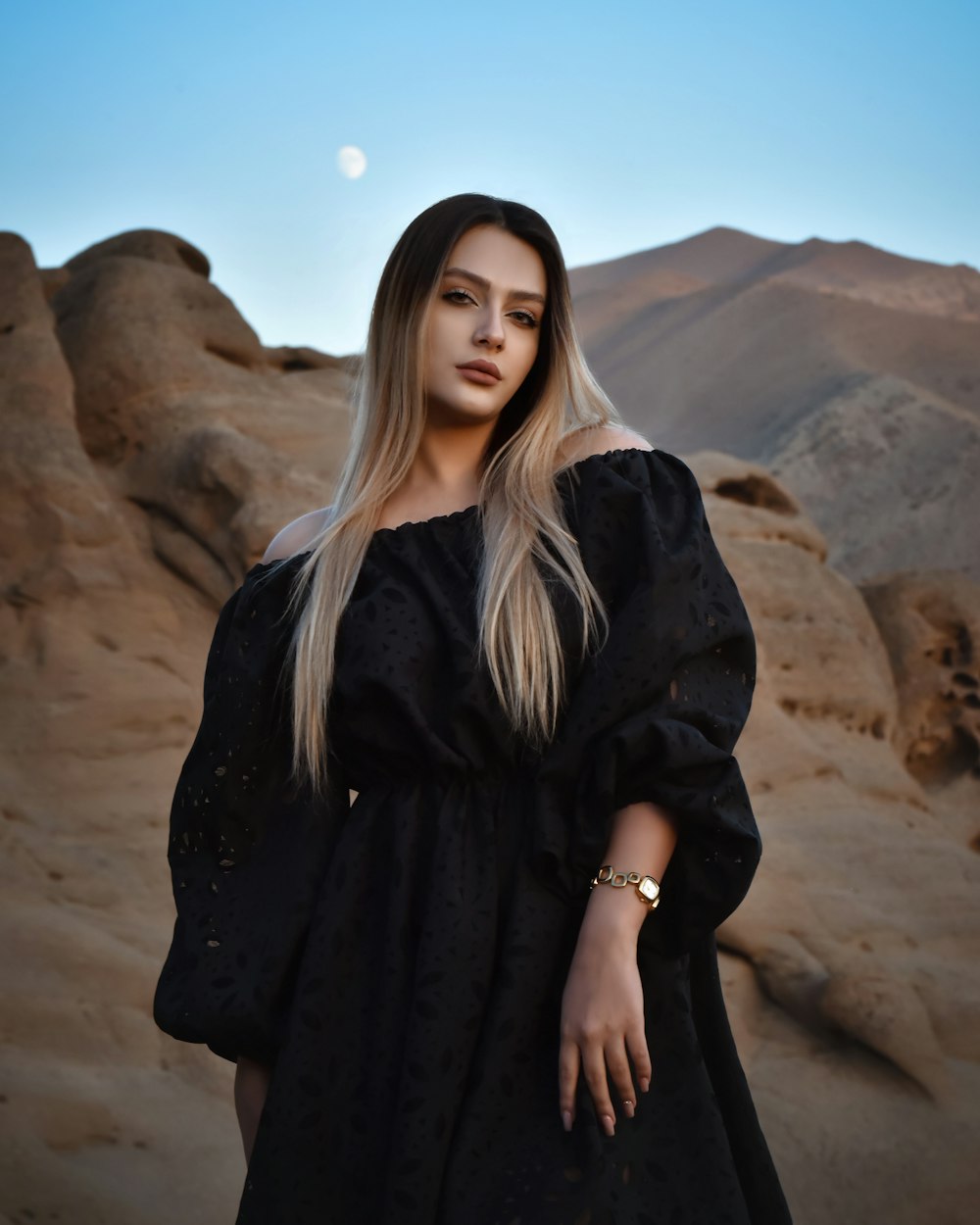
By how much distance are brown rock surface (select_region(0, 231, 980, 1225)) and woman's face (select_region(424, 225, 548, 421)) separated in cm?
228

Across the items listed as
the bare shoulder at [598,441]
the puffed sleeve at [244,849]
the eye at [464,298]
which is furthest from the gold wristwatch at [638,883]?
the eye at [464,298]

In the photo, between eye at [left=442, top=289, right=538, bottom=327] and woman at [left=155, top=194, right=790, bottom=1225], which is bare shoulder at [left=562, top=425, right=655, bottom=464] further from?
eye at [left=442, top=289, right=538, bottom=327]

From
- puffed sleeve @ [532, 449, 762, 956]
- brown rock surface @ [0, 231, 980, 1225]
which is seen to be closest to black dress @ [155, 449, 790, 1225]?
puffed sleeve @ [532, 449, 762, 956]

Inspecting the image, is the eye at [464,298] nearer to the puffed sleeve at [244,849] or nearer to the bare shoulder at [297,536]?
the bare shoulder at [297,536]

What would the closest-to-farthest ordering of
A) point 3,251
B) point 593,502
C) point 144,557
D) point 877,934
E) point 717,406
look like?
point 593,502
point 877,934
point 144,557
point 3,251
point 717,406

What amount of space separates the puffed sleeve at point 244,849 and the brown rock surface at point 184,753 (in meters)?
1.41

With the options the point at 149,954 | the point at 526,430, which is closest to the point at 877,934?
the point at 149,954

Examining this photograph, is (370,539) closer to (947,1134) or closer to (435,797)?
(435,797)

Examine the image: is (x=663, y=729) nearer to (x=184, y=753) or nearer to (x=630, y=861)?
(x=630, y=861)

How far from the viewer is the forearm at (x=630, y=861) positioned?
175 centimetres

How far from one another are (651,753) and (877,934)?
393 centimetres

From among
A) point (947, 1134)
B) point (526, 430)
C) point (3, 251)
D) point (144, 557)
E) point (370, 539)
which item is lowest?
point (947, 1134)

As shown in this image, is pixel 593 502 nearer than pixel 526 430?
Yes

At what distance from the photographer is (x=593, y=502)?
2061 millimetres
